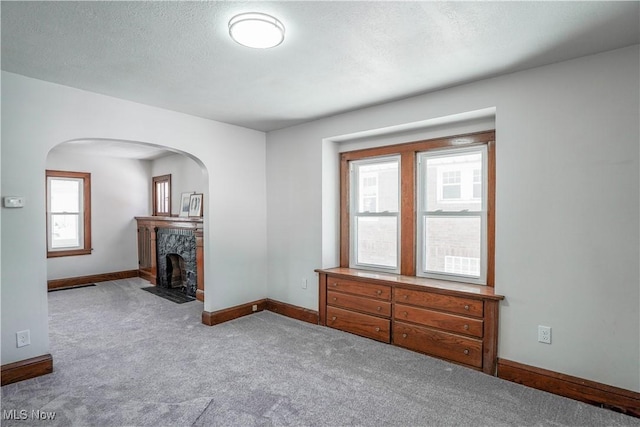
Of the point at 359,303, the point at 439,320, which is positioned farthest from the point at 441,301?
the point at 359,303

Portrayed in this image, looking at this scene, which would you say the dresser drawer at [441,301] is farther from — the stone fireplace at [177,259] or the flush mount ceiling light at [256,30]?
the stone fireplace at [177,259]

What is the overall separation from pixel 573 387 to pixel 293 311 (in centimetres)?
289

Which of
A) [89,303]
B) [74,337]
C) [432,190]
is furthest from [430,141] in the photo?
[89,303]

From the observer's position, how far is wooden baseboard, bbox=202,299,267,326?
4062 mm

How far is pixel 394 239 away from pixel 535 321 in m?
1.60

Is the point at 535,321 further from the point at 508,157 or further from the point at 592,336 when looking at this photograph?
the point at 508,157

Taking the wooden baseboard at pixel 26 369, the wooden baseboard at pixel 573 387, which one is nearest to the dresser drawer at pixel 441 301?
the wooden baseboard at pixel 573 387

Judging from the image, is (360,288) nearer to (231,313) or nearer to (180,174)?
(231,313)

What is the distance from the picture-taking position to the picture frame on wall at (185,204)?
6227 mm

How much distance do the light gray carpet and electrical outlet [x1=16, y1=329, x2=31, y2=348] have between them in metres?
0.30

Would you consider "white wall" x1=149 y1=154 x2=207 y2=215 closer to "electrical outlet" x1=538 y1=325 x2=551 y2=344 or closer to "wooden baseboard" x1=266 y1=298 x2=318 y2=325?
"wooden baseboard" x1=266 y1=298 x2=318 y2=325

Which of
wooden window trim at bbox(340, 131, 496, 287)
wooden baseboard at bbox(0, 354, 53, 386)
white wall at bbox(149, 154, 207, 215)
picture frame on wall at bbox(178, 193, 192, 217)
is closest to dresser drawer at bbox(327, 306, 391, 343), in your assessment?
wooden window trim at bbox(340, 131, 496, 287)

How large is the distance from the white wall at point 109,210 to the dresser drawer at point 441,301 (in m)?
5.96

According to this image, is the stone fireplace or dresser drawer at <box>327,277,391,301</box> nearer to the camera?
dresser drawer at <box>327,277,391,301</box>
